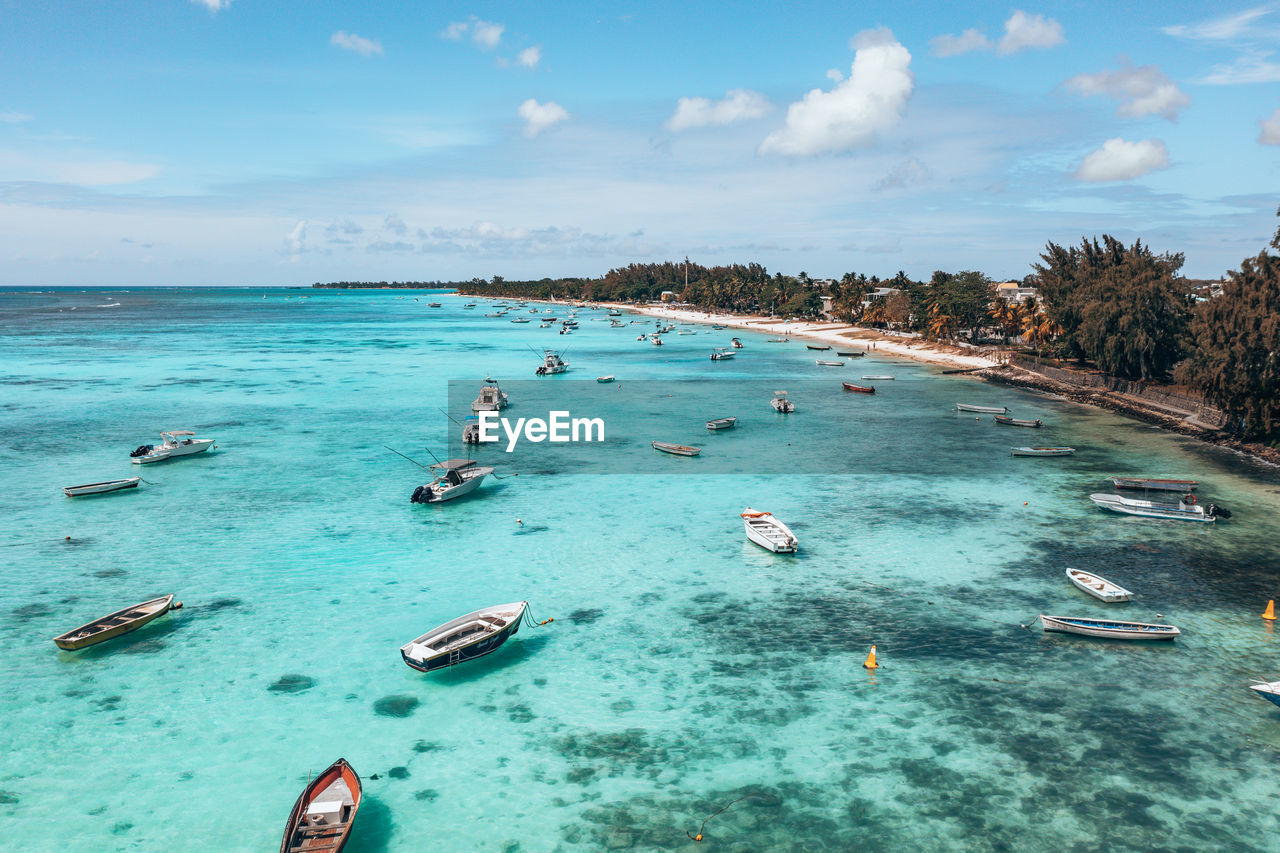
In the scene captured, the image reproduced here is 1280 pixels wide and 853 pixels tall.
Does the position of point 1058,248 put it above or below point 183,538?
above

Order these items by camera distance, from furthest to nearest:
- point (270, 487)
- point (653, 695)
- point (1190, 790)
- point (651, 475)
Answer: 1. point (651, 475)
2. point (270, 487)
3. point (653, 695)
4. point (1190, 790)

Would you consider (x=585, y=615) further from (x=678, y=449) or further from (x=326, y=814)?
(x=678, y=449)

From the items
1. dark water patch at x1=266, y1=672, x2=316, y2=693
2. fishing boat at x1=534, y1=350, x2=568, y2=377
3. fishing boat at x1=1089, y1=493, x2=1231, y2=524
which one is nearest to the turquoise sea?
dark water patch at x1=266, y1=672, x2=316, y2=693

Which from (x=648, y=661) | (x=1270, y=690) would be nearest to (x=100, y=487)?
(x=648, y=661)

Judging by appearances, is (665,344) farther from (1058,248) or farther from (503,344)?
(1058,248)

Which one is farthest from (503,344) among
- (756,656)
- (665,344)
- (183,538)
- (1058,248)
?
(756,656)

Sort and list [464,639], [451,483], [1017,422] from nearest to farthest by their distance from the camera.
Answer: [464,639] → [451,483] → [1017,422]
